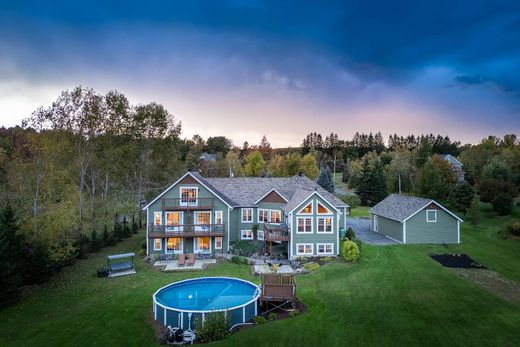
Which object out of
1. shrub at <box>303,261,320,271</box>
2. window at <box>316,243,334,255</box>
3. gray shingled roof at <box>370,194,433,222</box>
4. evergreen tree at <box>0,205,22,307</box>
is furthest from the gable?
evergreen tree at <box>0,205,22,307</box>

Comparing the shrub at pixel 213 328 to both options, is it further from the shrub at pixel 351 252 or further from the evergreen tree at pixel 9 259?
the shrub at pixel 351 252

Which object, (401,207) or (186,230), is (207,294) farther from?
(401,207)

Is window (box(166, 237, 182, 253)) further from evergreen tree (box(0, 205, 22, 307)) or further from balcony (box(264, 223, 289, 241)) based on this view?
evergreen tree (box(0, 205, 22, 307))

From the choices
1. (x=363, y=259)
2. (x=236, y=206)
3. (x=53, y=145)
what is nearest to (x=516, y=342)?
(x=363, y=259)

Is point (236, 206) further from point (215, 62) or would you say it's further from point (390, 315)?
point (390, 315)

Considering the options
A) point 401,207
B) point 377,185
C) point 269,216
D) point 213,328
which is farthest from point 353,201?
point 213,328

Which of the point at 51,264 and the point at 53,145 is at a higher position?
the point at 53,145
